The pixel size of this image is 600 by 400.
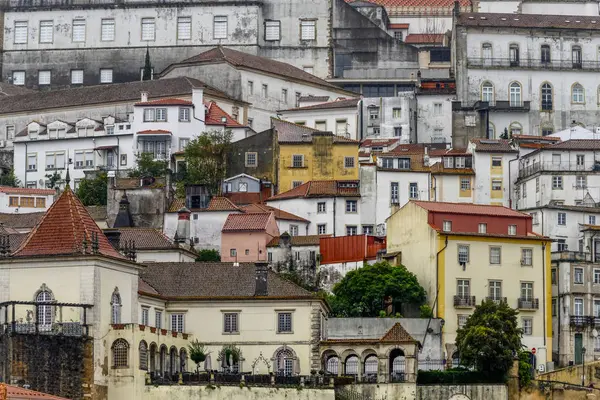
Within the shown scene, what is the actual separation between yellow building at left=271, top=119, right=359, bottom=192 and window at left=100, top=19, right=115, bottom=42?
1308 inches

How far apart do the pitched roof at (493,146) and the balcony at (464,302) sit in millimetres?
22441

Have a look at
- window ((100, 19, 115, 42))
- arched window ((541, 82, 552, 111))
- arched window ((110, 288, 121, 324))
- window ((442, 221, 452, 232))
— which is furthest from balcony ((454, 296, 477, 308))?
window ((100, 19, 115, 42))

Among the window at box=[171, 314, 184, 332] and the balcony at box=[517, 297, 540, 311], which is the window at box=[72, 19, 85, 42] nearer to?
the balcony at box=[517, 297, 540, 311]

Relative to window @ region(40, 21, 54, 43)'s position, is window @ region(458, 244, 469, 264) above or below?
below

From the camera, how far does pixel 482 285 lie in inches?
3725

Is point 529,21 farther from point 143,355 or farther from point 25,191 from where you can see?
point 143,355

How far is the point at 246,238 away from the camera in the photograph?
342 feet

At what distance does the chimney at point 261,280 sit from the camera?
Result: 8438cm

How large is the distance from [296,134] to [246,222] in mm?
14331

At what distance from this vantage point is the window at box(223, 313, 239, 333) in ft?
275

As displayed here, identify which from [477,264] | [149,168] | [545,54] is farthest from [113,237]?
[545,54]

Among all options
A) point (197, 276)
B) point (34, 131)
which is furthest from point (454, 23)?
point (197, 276)

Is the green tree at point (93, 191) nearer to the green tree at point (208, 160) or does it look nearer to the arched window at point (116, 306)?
the green tree at point (208, 160)

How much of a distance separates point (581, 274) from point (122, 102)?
42648 millimetres
